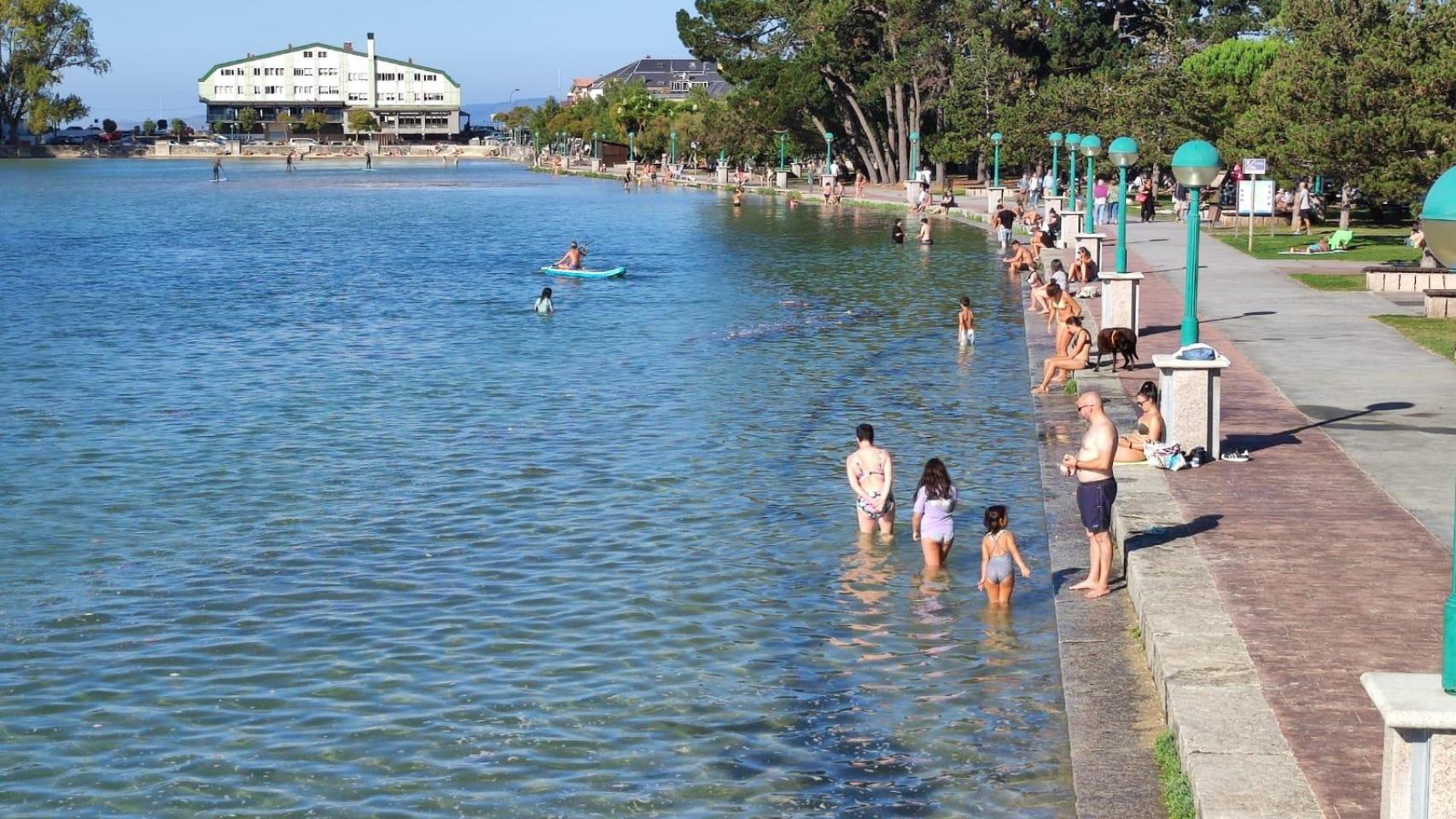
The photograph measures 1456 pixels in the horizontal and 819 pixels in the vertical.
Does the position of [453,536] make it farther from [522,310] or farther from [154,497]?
[522,310]

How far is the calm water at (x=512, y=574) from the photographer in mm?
11305

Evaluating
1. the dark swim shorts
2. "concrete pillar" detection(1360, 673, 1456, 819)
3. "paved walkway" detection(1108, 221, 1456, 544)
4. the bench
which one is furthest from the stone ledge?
the bench

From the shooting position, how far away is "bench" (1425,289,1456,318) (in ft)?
93.8

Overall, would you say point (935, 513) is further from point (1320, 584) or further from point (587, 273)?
point (587, 273)

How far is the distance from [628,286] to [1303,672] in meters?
35.3

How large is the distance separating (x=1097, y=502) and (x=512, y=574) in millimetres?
5715

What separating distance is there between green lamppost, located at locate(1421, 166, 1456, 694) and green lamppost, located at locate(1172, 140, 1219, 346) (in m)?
12.4

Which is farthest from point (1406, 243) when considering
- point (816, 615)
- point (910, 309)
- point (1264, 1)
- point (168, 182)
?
point (168, 182)

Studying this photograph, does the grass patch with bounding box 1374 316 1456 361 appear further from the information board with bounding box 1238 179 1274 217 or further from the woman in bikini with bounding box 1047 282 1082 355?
the information board with bounding box 1238 179 1274 217

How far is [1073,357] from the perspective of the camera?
24.1m

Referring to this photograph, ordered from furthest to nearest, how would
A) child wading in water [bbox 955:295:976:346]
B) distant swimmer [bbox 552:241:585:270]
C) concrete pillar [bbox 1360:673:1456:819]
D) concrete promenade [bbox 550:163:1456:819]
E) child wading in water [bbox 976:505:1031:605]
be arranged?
1. distant swimmer [bbox 552:241:585:270]
2. child wading in water [bbox 955:295:976:346]
3. child wading in water [bbox 976:505:1031:605]
4. concrete promenade [bbox 550:163:1456:819]
5. concrete pillar [bbox 1360:673:1456:819]

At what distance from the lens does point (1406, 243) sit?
4359cm

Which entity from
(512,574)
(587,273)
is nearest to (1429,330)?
(512,574)

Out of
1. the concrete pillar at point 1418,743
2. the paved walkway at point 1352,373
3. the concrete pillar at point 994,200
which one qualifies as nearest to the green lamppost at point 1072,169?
the concrete pillar at point 994,200
